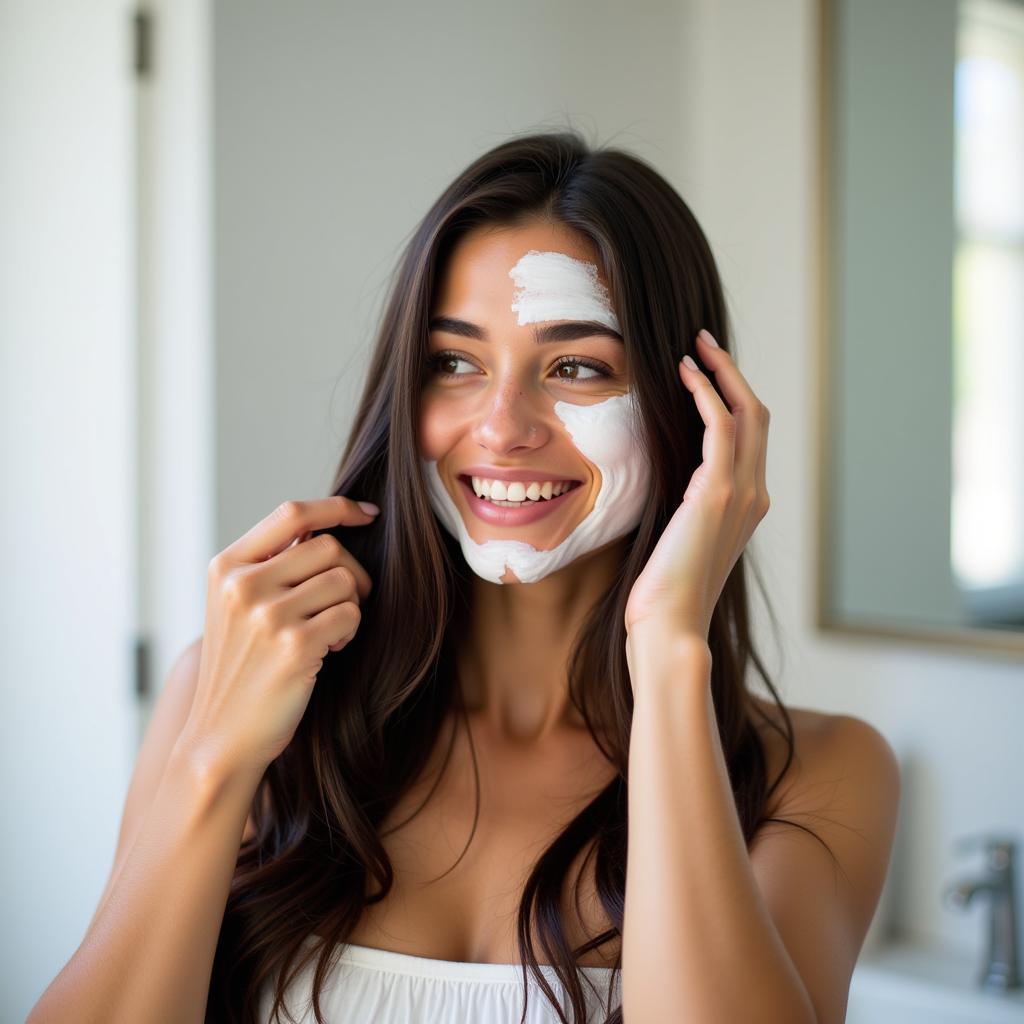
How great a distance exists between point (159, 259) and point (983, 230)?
1150 mm

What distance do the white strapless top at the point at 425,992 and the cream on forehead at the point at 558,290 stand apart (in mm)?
535

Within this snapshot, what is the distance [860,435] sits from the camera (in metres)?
1.76

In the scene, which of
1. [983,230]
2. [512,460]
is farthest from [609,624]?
[983,230]

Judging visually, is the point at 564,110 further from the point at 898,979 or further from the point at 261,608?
the point at 898,979

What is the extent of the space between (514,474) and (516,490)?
0.02 metres

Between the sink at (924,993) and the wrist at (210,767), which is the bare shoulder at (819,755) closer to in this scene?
the wrist at (210,767)

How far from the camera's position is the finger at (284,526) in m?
0.95

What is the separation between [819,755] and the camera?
1031 mm

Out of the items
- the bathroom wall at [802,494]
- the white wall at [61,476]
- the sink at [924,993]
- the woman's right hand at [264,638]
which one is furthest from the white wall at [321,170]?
the sink at [924,993]

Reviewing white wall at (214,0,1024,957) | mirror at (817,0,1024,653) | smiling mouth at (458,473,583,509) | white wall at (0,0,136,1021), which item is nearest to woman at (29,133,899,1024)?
smiling mouth at (458,473,583,509)

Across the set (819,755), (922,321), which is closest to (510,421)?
(819,755)

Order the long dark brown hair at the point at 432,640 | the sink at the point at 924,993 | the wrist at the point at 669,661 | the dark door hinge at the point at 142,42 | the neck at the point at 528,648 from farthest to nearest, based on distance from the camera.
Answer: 1. the sink at the point at 924,993
2. the dark door hinge at the point at 142,42
3. the neck at the point at 528,648
4. the long dark brown hair at the point at 432,640
5. the wrist at the point at 669,661

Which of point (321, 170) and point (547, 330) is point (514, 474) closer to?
point (547, 330)

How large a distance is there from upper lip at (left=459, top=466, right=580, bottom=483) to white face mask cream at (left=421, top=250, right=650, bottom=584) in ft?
0.11
